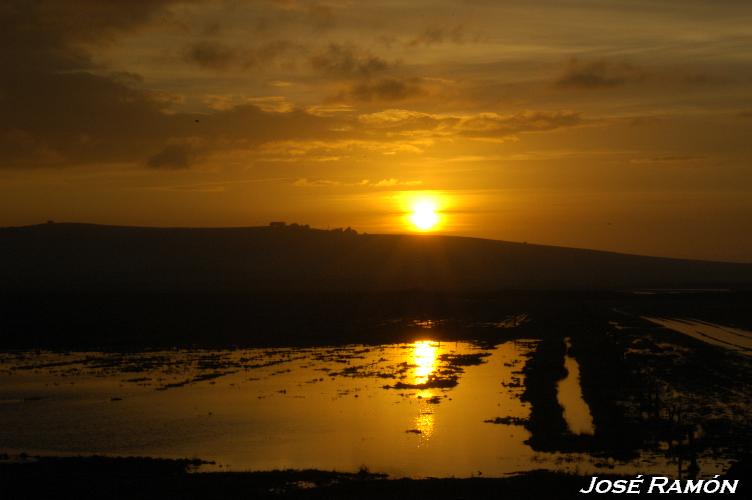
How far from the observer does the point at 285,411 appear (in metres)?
35.2

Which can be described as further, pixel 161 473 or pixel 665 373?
pixel 665 373

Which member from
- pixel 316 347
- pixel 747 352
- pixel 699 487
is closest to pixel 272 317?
pixel 316 347

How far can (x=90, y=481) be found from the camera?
23.8 m

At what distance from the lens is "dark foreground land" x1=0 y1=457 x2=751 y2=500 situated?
2222 centimetres

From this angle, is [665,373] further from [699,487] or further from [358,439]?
[699,487]

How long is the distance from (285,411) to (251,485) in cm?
1193

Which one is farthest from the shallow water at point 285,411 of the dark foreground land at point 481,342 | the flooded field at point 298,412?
the dark foreground land at point 481,342

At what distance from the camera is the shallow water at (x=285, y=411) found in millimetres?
27453

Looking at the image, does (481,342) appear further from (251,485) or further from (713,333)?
(251,485)

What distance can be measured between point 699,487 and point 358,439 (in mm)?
12033

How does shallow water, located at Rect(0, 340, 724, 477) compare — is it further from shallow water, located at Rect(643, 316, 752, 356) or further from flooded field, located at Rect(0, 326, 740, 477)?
shallow water, located at Rect(643, 316, 752, 356)

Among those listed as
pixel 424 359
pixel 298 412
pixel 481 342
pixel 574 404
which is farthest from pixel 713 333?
pixel 298 412

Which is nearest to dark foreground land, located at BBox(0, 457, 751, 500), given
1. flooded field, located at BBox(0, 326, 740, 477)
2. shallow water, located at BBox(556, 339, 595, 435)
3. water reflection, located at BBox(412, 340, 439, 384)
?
flooded field, located at BBox(0, 326, 740, 477)

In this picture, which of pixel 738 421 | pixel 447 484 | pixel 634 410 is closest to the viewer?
pixel 447 484
